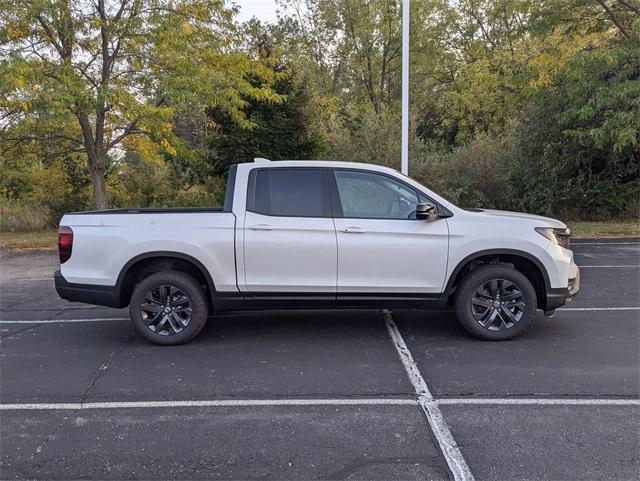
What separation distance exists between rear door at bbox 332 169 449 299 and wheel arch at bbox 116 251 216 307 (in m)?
1.41

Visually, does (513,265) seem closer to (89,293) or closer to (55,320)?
(89,293)

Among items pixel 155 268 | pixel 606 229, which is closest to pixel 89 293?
pixel 155 268

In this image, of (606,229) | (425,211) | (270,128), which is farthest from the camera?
(270,128)

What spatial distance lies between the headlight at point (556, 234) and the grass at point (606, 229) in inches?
374

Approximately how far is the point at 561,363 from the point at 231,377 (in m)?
2.96

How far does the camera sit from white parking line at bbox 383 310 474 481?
3.24 meters

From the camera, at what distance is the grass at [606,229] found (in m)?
14.6

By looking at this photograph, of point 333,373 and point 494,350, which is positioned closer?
point 333,373

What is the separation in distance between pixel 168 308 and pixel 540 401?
A: 11.7 ft

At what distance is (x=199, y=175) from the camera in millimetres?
19938

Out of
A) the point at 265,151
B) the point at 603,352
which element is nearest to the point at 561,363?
the point at 603,352

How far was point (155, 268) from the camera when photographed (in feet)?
18.8

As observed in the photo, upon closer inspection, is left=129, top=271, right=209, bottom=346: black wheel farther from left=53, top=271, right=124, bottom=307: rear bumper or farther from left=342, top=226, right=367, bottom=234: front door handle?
left=342, top=226, right=367, bottom=234: front door handle

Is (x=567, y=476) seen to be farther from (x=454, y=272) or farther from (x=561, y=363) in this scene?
(x=454, y=272)
